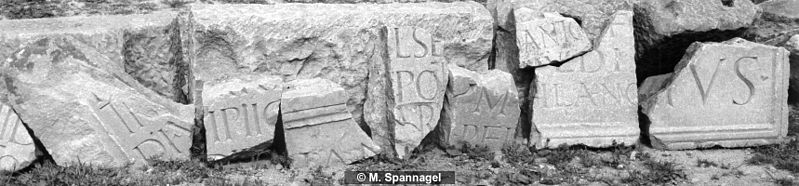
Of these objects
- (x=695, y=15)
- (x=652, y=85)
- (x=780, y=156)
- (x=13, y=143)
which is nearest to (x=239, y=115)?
(x=13, y=143)

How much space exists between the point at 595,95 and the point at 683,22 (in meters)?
0.85

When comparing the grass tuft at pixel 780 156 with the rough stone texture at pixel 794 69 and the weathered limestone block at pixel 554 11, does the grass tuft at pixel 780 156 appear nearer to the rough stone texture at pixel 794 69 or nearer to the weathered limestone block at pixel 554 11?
the rough stone texture at pixel 794 69

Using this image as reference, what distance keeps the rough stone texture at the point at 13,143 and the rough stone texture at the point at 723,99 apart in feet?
13.5

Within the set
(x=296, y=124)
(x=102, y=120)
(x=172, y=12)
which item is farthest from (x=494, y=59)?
(x=102, y=120)

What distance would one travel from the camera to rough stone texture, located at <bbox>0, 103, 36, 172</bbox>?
17.4 feet

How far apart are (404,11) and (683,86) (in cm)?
202

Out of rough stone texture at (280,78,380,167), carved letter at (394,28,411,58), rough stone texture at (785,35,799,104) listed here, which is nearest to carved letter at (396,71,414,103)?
carved letter at (394,28,411,58)

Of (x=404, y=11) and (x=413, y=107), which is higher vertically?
(x=404, y=11)

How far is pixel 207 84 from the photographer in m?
5.92

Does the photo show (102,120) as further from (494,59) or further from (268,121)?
(494,59)

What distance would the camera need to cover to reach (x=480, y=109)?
6059 millimetres

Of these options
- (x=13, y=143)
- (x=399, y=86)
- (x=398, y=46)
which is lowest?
(x=13, y=143)

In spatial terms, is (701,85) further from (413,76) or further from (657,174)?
(413,76)

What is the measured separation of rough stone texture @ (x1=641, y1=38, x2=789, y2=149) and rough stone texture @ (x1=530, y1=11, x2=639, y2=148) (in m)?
0.21
